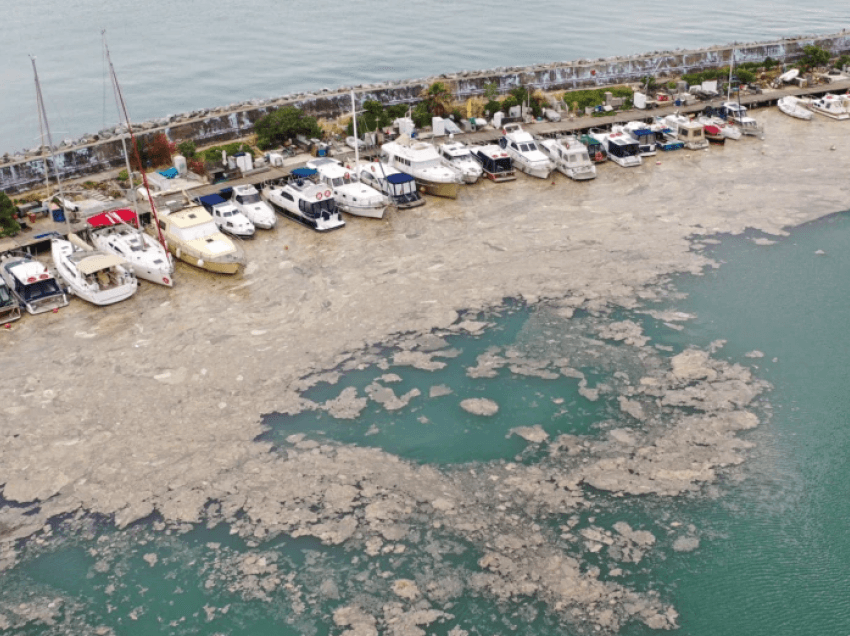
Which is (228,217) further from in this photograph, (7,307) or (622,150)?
(622,150)

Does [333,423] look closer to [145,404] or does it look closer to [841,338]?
[145,404]

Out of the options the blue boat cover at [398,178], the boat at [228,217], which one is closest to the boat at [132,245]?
the boat at [228,217]

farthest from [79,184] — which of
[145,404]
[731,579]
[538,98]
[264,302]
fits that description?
[731,579]

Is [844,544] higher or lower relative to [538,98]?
lower

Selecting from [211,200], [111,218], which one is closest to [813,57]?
[211,200]

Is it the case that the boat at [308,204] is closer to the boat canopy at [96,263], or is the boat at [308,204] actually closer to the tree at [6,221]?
the boat canopy at [96,263]

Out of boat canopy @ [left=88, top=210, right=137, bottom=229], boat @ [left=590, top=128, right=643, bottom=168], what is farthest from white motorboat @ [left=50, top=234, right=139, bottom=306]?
boat @ [left=590, top=128, right=643, bottom=168]

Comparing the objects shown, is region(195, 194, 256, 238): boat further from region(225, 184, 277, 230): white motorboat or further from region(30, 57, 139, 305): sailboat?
region(30, 57, 139, 305): sailboat
